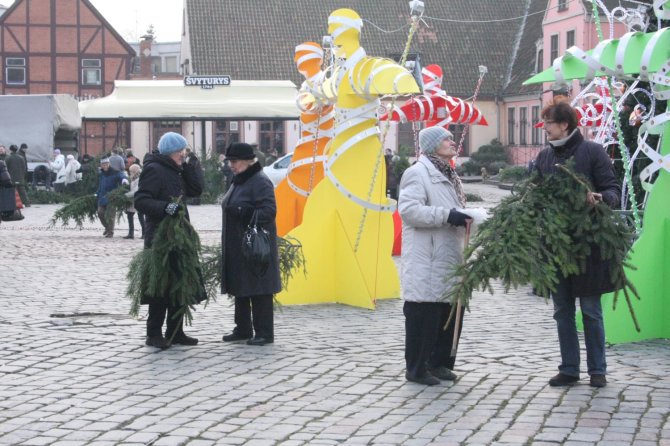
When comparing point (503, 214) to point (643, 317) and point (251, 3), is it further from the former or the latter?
point (251, 3)

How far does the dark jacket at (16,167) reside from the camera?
2972cm

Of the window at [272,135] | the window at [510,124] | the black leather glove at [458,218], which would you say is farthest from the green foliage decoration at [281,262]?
the window at [510,124]

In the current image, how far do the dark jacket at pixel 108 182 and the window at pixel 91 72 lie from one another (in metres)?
33.7

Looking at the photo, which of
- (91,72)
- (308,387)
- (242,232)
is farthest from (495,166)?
(308,387)

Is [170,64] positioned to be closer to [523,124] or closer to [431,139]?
[523,124]

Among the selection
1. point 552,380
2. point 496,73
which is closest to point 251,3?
point 496,73

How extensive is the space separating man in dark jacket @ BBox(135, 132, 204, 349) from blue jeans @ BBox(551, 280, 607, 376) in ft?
10.5

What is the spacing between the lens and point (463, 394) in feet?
25.1

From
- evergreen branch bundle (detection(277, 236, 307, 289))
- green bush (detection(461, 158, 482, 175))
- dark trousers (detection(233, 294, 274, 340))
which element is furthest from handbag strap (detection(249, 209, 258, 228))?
green bush (detection(461, 158, 482, 175))

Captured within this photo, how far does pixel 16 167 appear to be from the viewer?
98.3 ft

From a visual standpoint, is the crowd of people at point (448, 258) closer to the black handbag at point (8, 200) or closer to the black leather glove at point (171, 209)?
the black leather glove at point (171, 209)

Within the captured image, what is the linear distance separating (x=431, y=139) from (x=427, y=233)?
0.62m

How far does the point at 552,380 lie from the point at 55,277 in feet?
28.9

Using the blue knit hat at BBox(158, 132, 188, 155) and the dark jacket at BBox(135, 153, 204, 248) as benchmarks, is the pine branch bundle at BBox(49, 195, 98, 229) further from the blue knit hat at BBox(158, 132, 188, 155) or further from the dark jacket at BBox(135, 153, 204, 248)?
the blue knit hat at BBox(158, 132, 188, 155)
